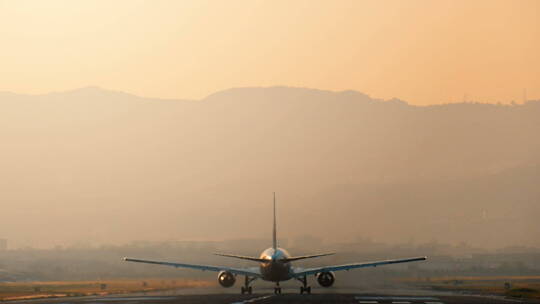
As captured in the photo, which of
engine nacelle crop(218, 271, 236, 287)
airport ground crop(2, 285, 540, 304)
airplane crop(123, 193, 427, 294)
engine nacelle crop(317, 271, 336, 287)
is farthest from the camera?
engine nacelle crop(218, 271, 236, 287)

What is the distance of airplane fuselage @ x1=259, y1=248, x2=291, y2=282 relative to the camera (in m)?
107

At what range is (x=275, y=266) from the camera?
107m

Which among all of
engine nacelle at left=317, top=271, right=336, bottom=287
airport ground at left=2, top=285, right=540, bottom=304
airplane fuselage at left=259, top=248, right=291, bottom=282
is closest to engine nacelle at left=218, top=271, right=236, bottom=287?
airplane fuselage at left=259, top=248, right=291, bottom=282

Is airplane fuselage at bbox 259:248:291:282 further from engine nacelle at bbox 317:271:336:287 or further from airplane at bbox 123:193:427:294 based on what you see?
engine nacelle at bbox 317:271:336:287

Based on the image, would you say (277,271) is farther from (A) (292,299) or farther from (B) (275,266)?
(A) (292,299)

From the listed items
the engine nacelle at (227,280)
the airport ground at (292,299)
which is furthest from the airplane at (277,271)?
the airport ground at (292,299)

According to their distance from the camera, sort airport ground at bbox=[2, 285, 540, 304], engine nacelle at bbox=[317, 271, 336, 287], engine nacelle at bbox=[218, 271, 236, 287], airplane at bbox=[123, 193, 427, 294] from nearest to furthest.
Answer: airport ground at bbox=[2, 285, 540, 304] < airplane at bbox=[123, 193, 427, 294] < engine nacelle at bbox=[317, 271, 336, 287] < engine nacelle at bbox=[218, 271, 236, 287]

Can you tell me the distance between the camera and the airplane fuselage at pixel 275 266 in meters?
107

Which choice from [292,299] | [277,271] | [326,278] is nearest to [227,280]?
[277,271]

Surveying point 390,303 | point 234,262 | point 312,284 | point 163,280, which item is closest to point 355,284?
point 312,284

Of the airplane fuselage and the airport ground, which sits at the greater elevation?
the airplane fuselage

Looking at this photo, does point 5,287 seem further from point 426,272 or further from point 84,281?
point 426,272

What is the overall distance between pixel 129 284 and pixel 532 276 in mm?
66936

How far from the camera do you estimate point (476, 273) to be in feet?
541
